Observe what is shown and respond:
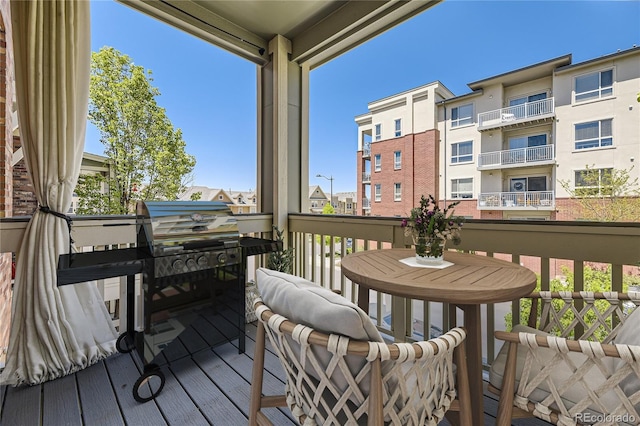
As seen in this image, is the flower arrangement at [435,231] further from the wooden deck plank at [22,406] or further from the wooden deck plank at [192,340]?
the wooden deck plank at [22,406]

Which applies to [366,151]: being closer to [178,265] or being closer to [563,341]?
[178,265]

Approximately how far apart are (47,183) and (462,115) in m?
2.99

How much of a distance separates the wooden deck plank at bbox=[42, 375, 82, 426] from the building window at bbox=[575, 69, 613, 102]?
343 cm

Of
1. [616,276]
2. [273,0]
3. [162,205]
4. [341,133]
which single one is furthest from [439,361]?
[273,0]

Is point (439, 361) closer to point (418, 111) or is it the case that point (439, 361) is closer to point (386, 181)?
point (386, 181)

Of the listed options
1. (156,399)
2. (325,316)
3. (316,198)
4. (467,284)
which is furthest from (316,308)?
(316,198)

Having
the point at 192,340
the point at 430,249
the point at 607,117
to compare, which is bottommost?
the point at 192,340

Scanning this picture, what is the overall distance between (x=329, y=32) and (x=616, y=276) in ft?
9.76

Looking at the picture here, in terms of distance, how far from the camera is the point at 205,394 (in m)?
1.70

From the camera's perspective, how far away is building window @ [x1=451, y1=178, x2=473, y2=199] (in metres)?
2.04

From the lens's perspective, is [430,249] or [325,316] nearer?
[325,316]
